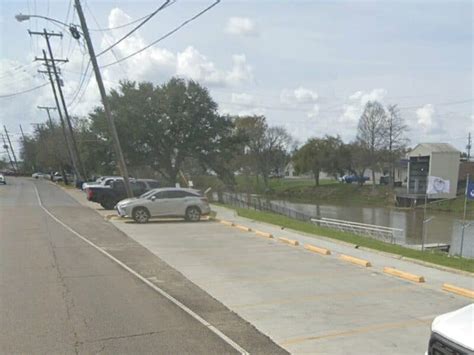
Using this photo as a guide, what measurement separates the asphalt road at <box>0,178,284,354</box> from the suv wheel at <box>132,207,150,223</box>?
9940 millimetres

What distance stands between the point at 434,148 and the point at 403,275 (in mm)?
73283

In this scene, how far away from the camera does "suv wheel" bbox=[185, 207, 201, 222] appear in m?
26.0

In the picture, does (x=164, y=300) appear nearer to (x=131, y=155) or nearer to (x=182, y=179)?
(x=131, y=155)

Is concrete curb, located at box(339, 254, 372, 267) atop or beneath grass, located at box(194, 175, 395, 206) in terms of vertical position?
atop

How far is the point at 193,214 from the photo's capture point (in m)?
26.1

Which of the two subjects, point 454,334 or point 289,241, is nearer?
point 454,334

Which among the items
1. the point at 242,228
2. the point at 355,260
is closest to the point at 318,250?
the point at 355,260

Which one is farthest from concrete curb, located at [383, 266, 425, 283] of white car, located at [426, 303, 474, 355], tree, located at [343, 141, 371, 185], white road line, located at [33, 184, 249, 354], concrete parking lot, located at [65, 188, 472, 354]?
tree, located at [343, 141, 371, 185]

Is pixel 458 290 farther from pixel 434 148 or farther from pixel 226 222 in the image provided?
pixel 434 148

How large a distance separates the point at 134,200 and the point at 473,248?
19556 mm

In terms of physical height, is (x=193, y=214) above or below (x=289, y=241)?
below

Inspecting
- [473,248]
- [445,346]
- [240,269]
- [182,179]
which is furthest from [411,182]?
[445,346]

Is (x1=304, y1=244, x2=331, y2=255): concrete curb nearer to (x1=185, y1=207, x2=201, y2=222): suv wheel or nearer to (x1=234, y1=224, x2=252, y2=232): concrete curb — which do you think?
(x1=234, y1=224, x2=252, y2=232): concrete curb

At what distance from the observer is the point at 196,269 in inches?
484
